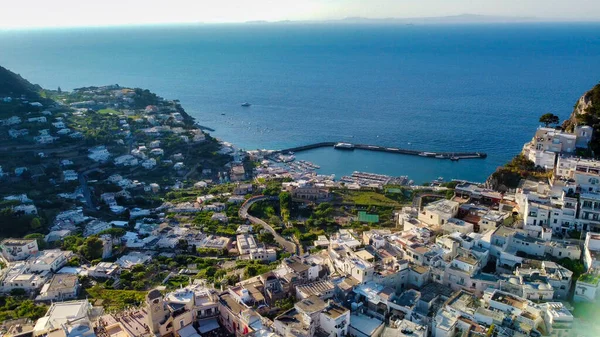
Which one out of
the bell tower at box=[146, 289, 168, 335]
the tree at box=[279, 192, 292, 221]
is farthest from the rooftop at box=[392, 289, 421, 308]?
the tree at box=[279, 192, 292, 221]

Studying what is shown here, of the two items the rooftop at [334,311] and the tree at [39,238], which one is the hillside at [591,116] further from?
the tree at [39,238]

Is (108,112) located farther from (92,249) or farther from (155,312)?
(155,312)

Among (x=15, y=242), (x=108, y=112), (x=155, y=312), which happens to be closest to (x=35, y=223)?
(x=15, y=242)

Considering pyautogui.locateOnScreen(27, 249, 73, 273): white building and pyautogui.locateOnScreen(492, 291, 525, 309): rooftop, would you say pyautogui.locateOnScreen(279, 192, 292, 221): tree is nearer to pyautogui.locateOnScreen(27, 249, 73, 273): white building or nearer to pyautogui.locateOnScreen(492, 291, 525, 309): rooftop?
pyautogui.locateOnScreen(27, 249, 73, 273): white building

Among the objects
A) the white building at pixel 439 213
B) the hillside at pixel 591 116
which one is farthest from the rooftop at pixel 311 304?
the hillside at pixel 591 116

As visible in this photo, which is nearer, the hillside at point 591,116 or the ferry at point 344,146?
the hillside at point 591,116

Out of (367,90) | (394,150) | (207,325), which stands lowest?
(394,150)

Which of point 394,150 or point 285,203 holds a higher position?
point 285,203
